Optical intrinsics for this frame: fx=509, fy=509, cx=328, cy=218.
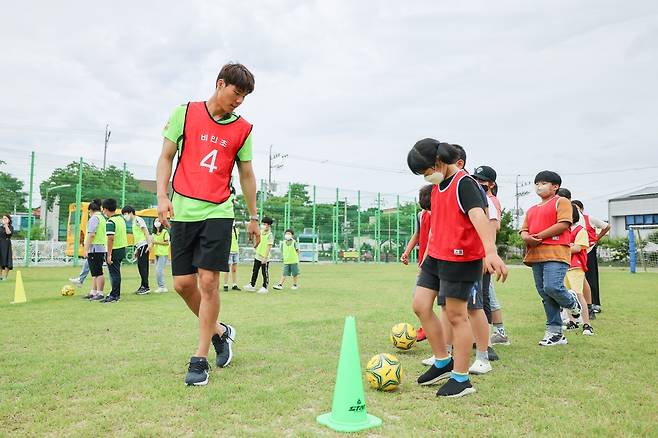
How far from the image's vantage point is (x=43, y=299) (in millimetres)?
9438

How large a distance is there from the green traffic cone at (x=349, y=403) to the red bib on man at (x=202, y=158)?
1.73 metres

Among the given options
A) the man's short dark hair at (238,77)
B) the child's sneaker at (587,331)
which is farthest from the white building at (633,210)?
the man's short dark hair at (238,77)

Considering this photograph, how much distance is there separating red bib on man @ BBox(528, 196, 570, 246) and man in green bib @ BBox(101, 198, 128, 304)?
7.38 meters

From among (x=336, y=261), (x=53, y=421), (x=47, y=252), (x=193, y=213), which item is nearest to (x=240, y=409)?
(x=53, y=421)

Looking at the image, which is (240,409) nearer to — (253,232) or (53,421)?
(53,421)

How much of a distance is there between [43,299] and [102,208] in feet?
6.75

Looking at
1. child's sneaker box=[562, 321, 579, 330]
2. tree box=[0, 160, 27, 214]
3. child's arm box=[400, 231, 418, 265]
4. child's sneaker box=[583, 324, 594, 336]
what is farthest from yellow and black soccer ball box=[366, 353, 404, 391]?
tree box=[0, 160, 27, 214]

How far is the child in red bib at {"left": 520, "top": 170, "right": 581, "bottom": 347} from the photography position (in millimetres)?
5551

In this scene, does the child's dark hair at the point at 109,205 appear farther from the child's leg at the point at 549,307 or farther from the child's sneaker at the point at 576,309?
the child's sneaker at the point at 576,309

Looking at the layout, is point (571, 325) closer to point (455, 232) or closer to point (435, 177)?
point (455, 232)

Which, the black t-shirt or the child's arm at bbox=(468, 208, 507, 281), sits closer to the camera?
the child's arm at bbox=(468, 208, 507, 281)

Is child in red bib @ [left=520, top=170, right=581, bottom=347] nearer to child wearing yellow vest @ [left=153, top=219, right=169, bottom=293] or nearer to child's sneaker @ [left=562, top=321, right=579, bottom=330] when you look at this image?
child's sneaker @ [left=562, top=321, right=579, bottom=330]

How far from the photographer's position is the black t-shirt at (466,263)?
145 inches

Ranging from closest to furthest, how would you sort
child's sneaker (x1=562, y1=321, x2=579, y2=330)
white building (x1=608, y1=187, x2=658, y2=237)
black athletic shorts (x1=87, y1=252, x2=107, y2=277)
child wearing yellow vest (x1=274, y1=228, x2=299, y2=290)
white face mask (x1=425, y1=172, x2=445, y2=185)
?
white face mask (x1=425, y1=172, x2=445, y2=185) → child's sneaker (x1=562, y1=321, x2=579, y2=330) → black athletic shorts (x1=87, y1=252, x2=107, y2=277) → child wearing yellow vest (x1=274, y1=228, x2=299, y2=290) → white building (x1=608, y1=187, x2=658, y2=237)
